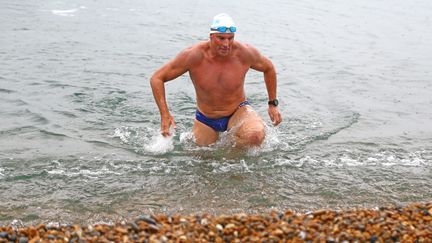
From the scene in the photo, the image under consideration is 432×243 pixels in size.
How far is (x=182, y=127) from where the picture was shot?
381 inches

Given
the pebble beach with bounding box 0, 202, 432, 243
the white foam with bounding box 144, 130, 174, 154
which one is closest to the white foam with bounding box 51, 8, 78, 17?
the white foam with bounding box 144, 130, 174, 154

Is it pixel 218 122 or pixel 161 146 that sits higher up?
pixel 218 122

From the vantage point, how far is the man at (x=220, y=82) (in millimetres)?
7566

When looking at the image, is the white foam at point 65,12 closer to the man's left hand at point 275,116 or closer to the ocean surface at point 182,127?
the ocean surface at point 182,127

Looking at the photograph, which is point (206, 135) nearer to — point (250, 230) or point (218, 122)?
point (218, 122)

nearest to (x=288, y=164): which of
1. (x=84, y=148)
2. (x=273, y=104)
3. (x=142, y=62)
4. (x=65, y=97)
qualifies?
(x=273, y=104)

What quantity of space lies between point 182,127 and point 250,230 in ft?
15.4

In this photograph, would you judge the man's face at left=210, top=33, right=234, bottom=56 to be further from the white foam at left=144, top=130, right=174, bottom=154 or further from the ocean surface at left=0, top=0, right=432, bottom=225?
the white foam at left=144, top=130, right=174, bottom=154

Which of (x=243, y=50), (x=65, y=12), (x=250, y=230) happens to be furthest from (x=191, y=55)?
(x=65, y=12)

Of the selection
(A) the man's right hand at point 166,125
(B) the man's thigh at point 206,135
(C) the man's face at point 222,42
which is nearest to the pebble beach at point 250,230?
(A) the man's right hand at point 166,125

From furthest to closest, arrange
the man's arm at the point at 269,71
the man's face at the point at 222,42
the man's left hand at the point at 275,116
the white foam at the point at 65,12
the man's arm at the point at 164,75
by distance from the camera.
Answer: the white foam at the point at 65,12 < the man's left hand at the point at 275,116 < the man's arm at the point at 269,71 < the man's arm at the point at 164,75 < the man's face at the point at 222,42

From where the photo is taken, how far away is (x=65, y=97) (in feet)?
36.0

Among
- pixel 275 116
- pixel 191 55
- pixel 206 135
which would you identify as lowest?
pixel 206 135

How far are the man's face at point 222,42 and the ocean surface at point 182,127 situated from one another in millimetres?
1259
